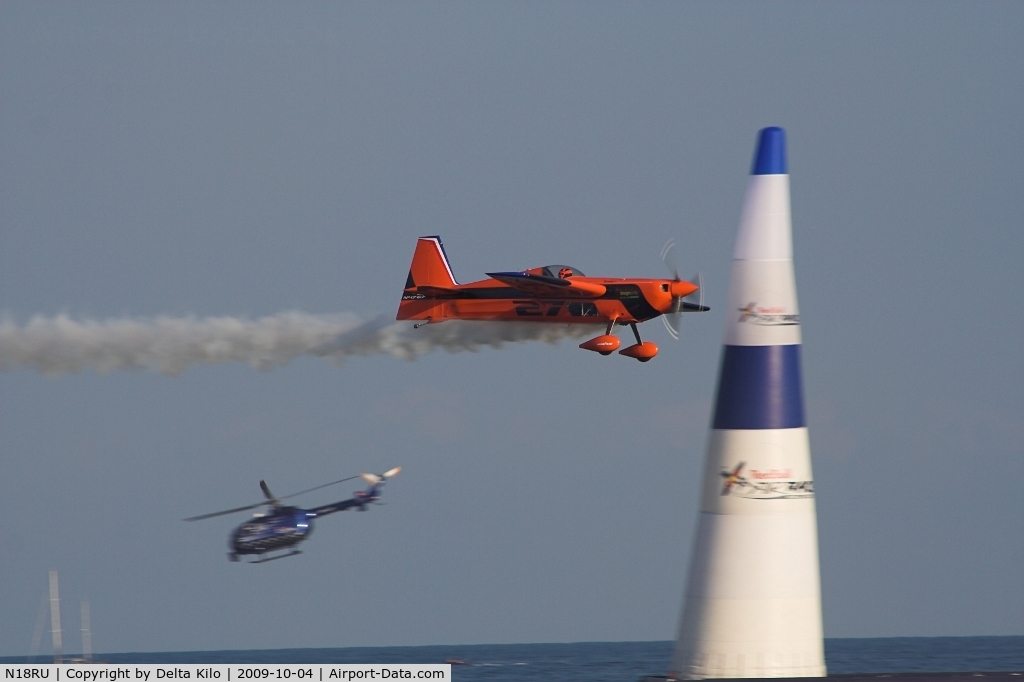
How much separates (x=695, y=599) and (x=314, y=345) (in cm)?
1393

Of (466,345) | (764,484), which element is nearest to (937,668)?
(466,345)

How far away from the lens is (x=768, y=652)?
2297cm

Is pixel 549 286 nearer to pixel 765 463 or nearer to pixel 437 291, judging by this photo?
pixel 437 291

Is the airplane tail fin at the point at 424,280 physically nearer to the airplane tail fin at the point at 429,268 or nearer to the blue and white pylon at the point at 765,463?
the airplane tail fin at the point at 429,268

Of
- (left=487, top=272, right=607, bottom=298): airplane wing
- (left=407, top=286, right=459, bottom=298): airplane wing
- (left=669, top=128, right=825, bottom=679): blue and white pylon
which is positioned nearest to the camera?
(left=669, top=128, right=825, bottom=679): blue and white pylon

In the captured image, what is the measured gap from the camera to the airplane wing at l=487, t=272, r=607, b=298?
98.3ft

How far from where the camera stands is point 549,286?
3011cm

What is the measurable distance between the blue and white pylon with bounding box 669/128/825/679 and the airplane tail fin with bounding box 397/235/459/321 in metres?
10.8

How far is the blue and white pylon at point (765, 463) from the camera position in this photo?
898 inches

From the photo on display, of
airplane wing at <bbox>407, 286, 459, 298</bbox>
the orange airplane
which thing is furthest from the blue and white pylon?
airplane wing at <bbox>407, 286, 459, 298</bbox>

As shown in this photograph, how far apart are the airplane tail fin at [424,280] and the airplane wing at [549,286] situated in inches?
89.7
